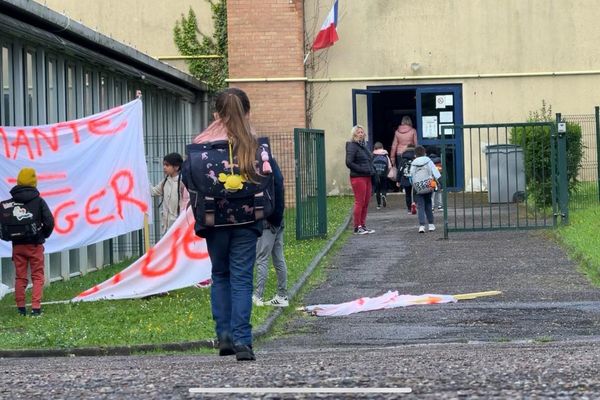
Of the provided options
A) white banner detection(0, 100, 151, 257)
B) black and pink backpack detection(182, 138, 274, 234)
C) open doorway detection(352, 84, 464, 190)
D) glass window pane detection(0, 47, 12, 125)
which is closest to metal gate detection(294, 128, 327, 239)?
glass window pane detection(0, 47, 12, 125)

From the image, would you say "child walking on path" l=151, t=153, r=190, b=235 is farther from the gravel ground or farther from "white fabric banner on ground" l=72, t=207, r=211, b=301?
the gravel ground

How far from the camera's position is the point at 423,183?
2208 centimetres

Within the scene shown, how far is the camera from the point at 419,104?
32656mm

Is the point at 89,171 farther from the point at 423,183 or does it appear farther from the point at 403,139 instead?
the point at 403,139

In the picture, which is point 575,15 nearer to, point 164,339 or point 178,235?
point 178,235

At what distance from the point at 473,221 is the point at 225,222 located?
13385 millimetres

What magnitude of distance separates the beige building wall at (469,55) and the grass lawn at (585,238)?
28.6ft

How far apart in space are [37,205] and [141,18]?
66.7 ft

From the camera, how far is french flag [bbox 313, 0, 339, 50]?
31.5m

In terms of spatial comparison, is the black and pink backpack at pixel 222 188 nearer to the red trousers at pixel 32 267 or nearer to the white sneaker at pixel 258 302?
the white sneaker at pixel 258 302

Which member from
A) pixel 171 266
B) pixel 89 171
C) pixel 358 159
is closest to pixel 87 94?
pixel 358 159

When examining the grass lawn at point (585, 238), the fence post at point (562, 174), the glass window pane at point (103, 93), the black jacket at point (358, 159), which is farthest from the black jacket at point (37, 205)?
the fence post at point (562, 174)

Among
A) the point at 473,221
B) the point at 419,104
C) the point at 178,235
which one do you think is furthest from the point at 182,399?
the point at 419,104

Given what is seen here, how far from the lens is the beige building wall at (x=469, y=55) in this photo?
1261 inches
